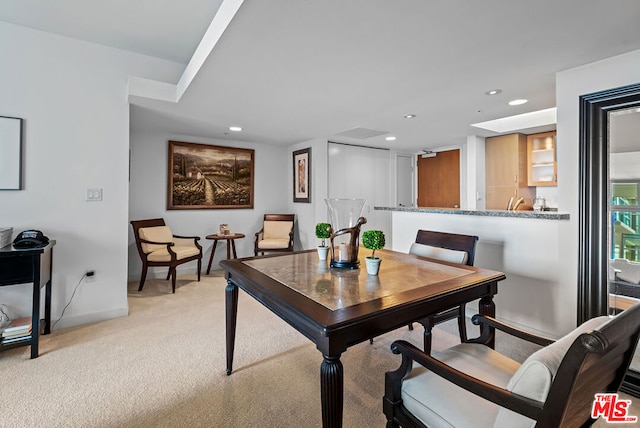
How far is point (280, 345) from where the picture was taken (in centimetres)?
238

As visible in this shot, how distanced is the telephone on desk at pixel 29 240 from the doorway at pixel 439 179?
5934 millimetres

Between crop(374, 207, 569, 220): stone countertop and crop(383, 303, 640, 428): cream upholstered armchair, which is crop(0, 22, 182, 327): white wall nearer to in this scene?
crop(383, 303, 640, 428): cream upholstered armchair

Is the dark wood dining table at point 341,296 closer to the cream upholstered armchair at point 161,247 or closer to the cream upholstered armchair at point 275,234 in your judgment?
the cream upholstered armchair at point 161,247

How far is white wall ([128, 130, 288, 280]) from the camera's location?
429 centimetres

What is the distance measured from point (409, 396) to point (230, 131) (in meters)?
4.04

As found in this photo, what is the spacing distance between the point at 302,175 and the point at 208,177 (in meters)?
1.55

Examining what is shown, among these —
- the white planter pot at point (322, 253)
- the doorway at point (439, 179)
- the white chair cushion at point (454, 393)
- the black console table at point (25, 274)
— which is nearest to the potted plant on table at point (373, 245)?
the white planter pot at point (322, 253)

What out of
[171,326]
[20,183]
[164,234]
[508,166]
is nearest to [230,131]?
[164,234]

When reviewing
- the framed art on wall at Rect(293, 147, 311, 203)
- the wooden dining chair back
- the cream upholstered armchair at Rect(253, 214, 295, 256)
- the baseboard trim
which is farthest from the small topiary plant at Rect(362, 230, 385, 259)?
the framed art on wall at Rect(293, 147, 311, 203)

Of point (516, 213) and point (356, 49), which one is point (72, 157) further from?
point (516, 213)

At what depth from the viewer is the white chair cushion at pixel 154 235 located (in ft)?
12.7

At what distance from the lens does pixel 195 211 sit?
4762 millimetres

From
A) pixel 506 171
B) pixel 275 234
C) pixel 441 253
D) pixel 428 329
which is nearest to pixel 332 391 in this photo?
pixel 428 329

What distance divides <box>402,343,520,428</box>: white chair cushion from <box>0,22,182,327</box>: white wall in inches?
118
